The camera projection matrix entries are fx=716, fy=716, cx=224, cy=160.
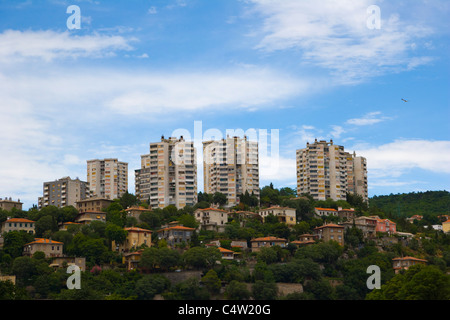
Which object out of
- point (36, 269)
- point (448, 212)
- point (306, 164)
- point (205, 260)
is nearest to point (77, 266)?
point (36, 269)

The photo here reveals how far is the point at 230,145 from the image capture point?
385 ft

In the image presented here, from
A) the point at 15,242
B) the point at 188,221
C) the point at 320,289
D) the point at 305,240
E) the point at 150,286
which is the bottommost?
the point at 320,289

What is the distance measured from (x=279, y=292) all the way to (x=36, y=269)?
25.6 m

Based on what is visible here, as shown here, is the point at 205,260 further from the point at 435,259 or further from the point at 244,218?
the point at 435,259

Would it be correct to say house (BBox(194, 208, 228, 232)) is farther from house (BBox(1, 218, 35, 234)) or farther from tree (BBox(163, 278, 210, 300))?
tree (BBox(163, 278, 210, 300))

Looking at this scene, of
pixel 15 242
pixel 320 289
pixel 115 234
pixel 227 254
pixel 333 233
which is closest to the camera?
pixel 320 289

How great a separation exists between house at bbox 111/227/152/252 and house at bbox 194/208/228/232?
396 inches

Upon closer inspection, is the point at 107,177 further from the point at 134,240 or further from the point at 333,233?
the point at 333,233

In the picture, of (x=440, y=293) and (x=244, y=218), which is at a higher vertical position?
(x=244, y=218)

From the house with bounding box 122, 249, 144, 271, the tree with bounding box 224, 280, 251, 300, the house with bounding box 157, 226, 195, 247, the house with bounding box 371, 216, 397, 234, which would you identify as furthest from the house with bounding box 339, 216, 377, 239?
the house with bounding box 122, 249, 144, 271

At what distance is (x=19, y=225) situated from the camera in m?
90.4

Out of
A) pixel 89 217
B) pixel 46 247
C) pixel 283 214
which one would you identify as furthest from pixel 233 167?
pixel 46 247

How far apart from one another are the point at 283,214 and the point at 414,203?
5567cm

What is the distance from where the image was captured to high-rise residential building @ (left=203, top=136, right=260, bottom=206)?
11531 cm
